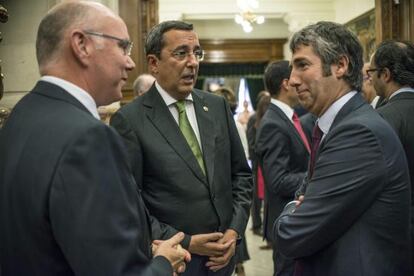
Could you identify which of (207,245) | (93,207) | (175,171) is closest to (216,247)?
(207,245)

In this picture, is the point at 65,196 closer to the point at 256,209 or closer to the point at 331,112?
the point at 331,112

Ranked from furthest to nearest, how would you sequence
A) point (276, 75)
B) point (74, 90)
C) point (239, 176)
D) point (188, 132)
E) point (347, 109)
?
point (276, 75), point (239, 176), point (188, 132), point (347, 109), point (74, 90)

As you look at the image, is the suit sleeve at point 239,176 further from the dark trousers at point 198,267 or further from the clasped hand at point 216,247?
the dark trousers at point 198,267

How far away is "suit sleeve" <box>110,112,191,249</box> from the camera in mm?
1978

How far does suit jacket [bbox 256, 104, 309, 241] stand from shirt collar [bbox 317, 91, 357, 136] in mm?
1002

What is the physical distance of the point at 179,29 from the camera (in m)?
2.18

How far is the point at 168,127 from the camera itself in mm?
2115

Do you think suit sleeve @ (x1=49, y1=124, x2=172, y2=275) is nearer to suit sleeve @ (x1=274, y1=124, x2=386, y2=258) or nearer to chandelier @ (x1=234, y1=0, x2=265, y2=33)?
suit sleeve @ (x1=274, y1=124, x2=386, y2=258)

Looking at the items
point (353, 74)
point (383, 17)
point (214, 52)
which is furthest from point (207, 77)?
point (353, 74)

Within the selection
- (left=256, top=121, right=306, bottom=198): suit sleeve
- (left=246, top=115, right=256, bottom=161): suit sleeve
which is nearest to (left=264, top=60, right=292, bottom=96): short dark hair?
(left=256, top=121, right=306, bottom=198): suit sleeve

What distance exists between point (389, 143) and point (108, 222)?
2.97 ft

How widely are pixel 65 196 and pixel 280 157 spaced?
187 centimetres

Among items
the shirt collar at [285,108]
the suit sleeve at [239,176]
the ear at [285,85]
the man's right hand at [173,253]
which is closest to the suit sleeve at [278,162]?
the shirt collar at [285,108]

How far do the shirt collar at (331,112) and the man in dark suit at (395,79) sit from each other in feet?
3.24
